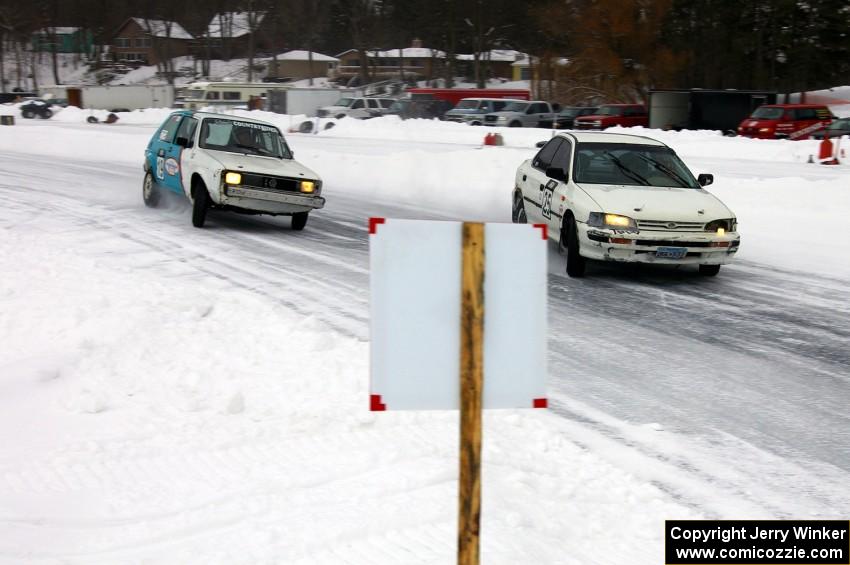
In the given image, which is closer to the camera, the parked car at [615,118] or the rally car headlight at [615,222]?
the rally car headlight at [615,222]

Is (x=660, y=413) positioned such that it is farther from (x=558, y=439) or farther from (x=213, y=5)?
(x=213, y=5)

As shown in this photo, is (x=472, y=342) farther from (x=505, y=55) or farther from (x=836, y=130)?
(x=505, y=55)

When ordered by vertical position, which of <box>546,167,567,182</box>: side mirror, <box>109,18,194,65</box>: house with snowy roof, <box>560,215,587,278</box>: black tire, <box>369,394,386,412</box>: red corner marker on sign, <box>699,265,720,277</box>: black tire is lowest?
<box>699,265,720,277</box>: black tire

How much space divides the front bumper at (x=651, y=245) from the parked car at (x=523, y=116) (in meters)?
31.7

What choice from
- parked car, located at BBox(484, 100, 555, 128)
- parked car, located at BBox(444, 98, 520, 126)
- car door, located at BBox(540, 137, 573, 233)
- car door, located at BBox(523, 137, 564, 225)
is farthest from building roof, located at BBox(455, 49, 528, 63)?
car door, located at BBox(540, 137, 573, 233)

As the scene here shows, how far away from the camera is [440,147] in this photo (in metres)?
31.7

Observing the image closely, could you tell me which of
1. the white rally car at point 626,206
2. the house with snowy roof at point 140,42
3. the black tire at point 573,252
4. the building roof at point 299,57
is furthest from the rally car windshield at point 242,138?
the house with snowy roof at point 140,42

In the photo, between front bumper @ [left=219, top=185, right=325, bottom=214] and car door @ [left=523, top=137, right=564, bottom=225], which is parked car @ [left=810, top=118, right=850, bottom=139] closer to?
car door @ [left=523, top=137, right=564, bottom=225]

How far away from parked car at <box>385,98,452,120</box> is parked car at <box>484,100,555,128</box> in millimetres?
4455

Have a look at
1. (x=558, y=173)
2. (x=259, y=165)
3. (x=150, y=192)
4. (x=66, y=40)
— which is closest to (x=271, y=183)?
(x=259, y=165)

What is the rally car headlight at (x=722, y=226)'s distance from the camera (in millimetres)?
9680

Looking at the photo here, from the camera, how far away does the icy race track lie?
4.25 metres

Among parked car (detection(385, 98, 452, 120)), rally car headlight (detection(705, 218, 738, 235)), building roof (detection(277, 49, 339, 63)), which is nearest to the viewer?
rally car headlight (detection(705, 218, 738, 235))

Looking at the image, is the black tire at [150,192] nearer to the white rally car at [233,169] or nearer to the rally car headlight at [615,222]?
the white rally car at [233,169]
